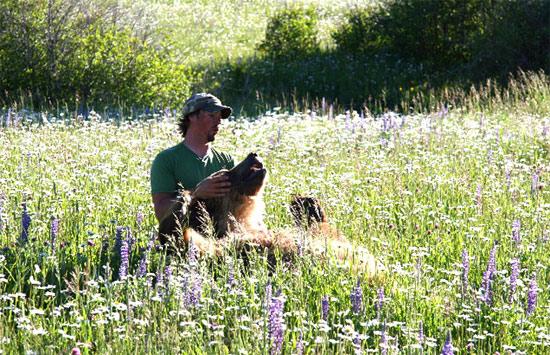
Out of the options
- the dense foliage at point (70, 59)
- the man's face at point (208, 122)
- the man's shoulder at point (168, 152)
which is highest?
the dense foliage at point (70, 59)

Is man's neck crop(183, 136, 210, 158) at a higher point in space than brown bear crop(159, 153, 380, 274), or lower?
higher

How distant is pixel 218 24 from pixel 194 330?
2327 cm

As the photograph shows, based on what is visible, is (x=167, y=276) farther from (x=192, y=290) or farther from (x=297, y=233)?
(x=297, y=233)

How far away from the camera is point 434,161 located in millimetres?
8828

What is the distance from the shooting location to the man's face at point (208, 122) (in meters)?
6.56

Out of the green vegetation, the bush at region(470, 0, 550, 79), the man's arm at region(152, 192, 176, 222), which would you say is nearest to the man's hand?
the man's arm at region(152, 192, 176, 222)

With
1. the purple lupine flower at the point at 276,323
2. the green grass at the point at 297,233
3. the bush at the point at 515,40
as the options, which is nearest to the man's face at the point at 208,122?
the green grass at the point at 297,233

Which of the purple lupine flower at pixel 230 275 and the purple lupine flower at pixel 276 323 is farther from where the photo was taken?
the purple lupine flower at pixel 230 275

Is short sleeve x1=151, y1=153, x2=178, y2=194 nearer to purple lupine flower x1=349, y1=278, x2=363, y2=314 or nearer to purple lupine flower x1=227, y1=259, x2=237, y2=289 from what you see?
purple lupine flower x1=227, y1=259, x2=237, y2=289

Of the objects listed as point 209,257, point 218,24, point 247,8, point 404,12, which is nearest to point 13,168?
point 209,257

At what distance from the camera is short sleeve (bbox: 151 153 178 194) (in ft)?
21.3

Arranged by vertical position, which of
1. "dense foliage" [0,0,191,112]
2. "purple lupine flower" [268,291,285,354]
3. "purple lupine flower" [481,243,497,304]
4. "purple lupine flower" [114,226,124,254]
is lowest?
"purple lupine flower" [268,291,285,354]

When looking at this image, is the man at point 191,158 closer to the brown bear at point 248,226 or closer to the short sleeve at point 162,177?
the short sleeve at point 162,177

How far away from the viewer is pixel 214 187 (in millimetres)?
5914
